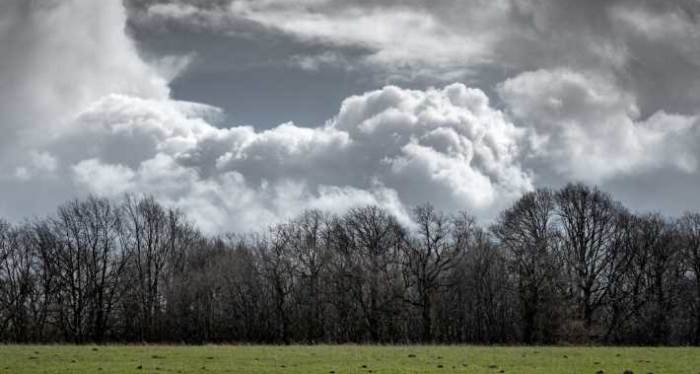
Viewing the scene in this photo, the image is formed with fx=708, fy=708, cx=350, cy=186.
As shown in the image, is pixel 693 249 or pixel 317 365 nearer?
pixel 317 365

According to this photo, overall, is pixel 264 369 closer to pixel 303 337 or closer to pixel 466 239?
pixel 303 337

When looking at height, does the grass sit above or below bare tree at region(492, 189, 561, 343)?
below

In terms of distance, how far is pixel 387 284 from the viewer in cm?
8294

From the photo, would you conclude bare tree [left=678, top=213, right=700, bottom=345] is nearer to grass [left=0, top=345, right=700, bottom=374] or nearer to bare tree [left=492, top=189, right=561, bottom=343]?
bare tree [left=492, top=189, right=561, bottom=343]

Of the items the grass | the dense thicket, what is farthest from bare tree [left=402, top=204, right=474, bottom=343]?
the grass

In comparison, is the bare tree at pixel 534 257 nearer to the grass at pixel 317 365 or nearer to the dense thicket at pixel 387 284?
the dense thicket at pixel 387 284

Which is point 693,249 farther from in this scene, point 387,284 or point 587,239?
point 387,284

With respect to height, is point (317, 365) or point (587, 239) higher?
point (587, 239)

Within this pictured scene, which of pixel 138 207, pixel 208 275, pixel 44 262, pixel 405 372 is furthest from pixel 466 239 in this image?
pixel 405 372

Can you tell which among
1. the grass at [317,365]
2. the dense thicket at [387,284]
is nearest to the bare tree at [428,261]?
the dense thicket at [387,284]

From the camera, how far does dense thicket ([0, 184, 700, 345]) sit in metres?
78.9

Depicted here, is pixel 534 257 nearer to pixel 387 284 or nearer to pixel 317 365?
pixel 387 284

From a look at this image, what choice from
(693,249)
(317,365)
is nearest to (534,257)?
(693,249)

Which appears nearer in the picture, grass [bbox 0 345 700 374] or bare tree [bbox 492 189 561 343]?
grass [bbox 0 345 700 374]
